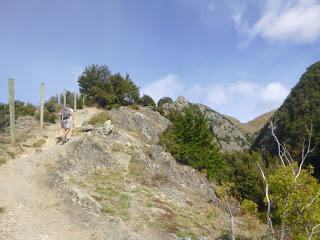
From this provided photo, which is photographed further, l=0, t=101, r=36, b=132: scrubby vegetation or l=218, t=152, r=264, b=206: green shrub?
l=0, t=101, r=36, b=132: scrubby vegetation

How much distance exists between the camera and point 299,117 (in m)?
73.3

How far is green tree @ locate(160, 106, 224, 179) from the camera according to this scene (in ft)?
110

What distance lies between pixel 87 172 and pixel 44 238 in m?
8.38

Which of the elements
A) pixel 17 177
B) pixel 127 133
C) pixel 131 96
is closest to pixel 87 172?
pixel 17 177

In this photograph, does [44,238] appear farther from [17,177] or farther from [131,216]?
[17,177]

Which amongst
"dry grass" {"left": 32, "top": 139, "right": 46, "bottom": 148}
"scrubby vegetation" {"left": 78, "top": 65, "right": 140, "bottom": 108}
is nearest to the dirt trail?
"dry grass" {"left": 32, "top": 139, "right": 46, "bottom": 148}

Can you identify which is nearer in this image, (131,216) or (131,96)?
(131,216)

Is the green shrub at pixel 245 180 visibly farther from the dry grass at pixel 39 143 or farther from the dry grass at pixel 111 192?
the dry grass at pixel 39 143

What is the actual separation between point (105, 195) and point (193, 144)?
50.7 feet

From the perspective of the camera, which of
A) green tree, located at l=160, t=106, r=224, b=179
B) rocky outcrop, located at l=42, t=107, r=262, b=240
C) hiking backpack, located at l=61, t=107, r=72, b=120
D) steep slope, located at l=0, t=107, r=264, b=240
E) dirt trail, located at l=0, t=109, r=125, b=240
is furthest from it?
green tree, located at l=160, t=106, r=224, b=179

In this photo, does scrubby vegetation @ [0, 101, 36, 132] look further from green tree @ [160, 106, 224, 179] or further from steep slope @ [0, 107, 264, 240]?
green tree @ [160, 106, 224, 179]

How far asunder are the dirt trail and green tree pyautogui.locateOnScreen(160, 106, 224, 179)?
13.9m

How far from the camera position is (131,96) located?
49156 mm

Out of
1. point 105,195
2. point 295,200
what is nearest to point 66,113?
point 105,195
